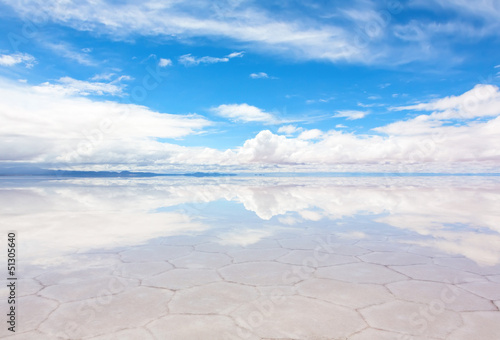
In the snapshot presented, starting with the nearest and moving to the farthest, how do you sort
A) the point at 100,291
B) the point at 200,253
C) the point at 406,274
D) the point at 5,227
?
the point at 100,291 < the point at 406,274 < the point at 200,253 < the point at 5,227

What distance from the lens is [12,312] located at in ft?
6.48

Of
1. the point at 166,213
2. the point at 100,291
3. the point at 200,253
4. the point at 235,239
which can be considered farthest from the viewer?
the point at 166,213

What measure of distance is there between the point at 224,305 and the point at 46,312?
3.49 feet

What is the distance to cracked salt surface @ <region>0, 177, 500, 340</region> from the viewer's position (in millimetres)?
1799

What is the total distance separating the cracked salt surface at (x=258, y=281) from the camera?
1.80 m

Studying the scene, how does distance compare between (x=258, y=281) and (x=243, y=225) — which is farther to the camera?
(x=243, y=225)

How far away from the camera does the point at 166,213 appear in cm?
597

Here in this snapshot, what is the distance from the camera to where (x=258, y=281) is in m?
2.47

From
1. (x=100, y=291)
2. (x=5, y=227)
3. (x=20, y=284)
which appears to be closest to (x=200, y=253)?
(x=100, y=291)

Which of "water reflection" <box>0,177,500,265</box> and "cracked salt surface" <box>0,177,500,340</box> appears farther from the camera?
"water reflection" <box>0,177,500,265</box>

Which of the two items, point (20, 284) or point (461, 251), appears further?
point (461, 251)

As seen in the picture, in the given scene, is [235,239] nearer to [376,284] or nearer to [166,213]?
[376,284]

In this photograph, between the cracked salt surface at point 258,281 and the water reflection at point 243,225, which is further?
the water reflection at point 243,225

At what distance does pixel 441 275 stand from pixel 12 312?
300 centimetres
